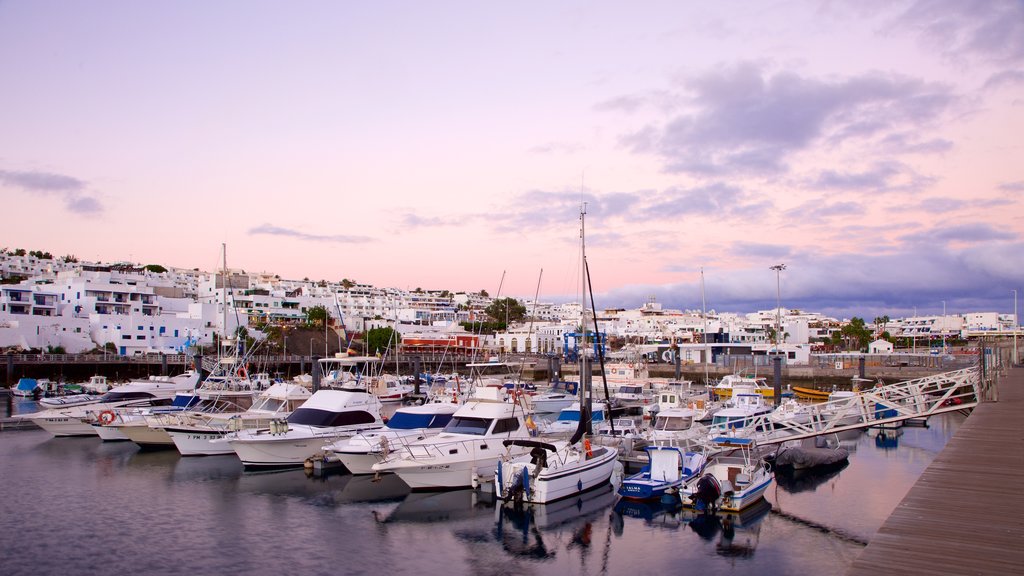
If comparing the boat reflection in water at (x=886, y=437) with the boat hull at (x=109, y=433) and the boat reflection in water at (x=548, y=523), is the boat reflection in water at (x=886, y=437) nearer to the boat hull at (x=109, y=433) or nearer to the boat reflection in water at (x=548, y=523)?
the boat reflection in water at (x=548, y=523)

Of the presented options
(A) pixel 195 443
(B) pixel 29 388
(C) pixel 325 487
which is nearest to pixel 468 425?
(C) pixel 325 487

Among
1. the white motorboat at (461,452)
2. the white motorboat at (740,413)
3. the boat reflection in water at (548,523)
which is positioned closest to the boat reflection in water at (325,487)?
the white motorboat at (461,452)

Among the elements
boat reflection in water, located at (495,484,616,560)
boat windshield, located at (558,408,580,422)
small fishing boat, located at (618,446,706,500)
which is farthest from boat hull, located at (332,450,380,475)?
boat windshield, located at (558,408,580,422)

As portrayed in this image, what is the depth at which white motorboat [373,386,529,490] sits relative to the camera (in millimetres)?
21594

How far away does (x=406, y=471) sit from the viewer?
21.6 metres

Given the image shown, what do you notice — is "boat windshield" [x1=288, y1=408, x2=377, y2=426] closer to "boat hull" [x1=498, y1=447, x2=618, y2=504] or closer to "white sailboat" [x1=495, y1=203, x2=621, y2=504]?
"white sailboat" [x1=495, y1=203, x2=621, y2=504]

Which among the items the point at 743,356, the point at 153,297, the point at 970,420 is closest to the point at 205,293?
the point at 153,297

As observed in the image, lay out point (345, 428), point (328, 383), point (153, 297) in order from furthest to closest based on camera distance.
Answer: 1. point (153, 297)
2. point (328, 383)
3. point (345, 428)

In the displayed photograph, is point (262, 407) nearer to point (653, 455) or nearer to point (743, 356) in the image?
point (653, 455)

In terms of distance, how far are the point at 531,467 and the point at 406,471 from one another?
150 inches

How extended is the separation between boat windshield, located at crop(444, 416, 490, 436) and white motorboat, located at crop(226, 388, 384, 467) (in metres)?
5.11

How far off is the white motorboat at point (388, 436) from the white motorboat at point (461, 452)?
2.93 ft

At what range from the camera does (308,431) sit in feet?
86.4

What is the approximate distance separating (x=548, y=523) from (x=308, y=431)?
11.2 metres
